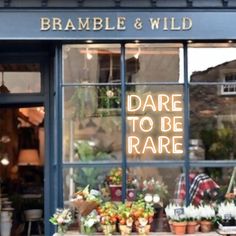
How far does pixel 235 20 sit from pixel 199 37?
0.63 metres

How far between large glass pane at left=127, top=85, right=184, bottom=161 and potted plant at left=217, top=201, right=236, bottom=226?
1.04m

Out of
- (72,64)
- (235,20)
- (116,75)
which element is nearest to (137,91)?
(116,75)

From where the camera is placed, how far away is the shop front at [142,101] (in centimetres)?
1001

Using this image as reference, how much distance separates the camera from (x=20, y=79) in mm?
11164

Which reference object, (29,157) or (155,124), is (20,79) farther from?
(29,157)

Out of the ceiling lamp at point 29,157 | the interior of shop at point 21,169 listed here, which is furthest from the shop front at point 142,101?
the ceiling lamp at point 29,157

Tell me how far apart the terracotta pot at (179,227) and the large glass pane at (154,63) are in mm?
2237

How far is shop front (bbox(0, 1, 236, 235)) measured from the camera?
394 inches

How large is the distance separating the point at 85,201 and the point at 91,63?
2.23 metres

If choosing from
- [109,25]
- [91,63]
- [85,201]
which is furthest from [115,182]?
[109,25]

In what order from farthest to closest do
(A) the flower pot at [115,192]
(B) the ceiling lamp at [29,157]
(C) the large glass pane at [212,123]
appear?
(B) the ceiling lamp at [29,157]
(C) the large glass pane at [212,123]
(A) the flower pot at [115,192]

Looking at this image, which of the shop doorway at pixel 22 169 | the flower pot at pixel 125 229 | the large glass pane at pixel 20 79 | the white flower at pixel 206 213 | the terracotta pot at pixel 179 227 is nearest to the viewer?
the flower pot at pixel 125 229

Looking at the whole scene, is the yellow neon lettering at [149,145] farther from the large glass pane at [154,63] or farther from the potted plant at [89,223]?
the potted plant at [89,223]

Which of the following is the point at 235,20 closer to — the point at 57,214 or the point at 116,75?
the point at 116,75
